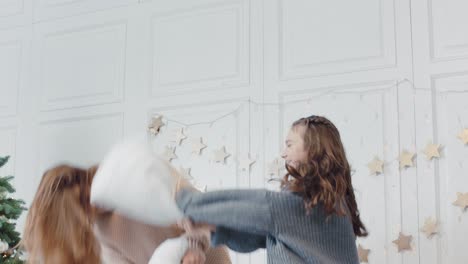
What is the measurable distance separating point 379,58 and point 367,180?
1.72ft

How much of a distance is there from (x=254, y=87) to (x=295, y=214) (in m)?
1.56

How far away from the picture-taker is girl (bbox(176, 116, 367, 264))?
1869 mm

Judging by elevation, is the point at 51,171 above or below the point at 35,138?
below

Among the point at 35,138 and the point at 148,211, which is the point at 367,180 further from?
the point at 35,138

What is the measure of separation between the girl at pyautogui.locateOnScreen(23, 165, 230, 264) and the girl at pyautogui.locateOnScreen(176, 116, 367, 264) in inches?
4.2

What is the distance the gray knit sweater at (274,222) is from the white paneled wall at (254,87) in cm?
110

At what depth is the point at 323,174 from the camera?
1990mm

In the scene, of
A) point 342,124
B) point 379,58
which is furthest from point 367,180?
point 379,58

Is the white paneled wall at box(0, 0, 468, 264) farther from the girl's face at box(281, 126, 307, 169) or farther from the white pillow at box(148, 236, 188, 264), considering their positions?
the white pillow at box(148, 236, 188, 264)

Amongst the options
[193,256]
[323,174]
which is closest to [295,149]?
[323,174]

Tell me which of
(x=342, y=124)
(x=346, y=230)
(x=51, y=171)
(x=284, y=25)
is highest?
(x=284, y=25)

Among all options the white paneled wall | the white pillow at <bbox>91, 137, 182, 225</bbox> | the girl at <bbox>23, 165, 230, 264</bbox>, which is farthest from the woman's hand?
the white paneled wall

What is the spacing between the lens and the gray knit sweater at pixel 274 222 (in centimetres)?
186

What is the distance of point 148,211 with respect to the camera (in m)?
1.88
